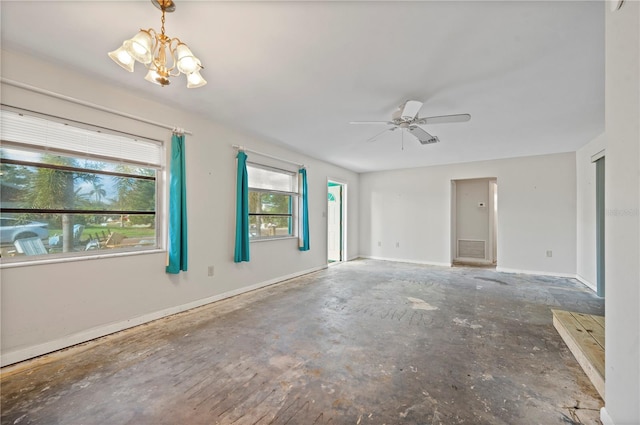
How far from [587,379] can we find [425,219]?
4.95m

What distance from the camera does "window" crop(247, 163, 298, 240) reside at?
14.5 feet

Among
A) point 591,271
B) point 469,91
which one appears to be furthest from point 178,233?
point 591,271

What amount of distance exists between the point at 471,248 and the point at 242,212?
618 cm

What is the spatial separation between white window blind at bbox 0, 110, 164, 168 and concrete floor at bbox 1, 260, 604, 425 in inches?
70.8

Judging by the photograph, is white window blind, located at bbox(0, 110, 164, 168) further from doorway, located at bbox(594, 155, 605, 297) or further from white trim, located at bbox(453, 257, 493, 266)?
white trim, located at bbox(453, 257, 493, 266)

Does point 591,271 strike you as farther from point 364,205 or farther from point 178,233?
point 178,233

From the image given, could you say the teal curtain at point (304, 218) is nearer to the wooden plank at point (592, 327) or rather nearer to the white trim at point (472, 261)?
the wooden plank at point (592, 327)

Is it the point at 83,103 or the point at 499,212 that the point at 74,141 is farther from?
the point at 499,212

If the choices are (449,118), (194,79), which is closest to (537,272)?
(449,118)

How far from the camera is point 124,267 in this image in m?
2.78

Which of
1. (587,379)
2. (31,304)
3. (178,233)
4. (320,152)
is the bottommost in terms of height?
(587,379)

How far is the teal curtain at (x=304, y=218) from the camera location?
519cm

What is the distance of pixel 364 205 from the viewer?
302 inches
